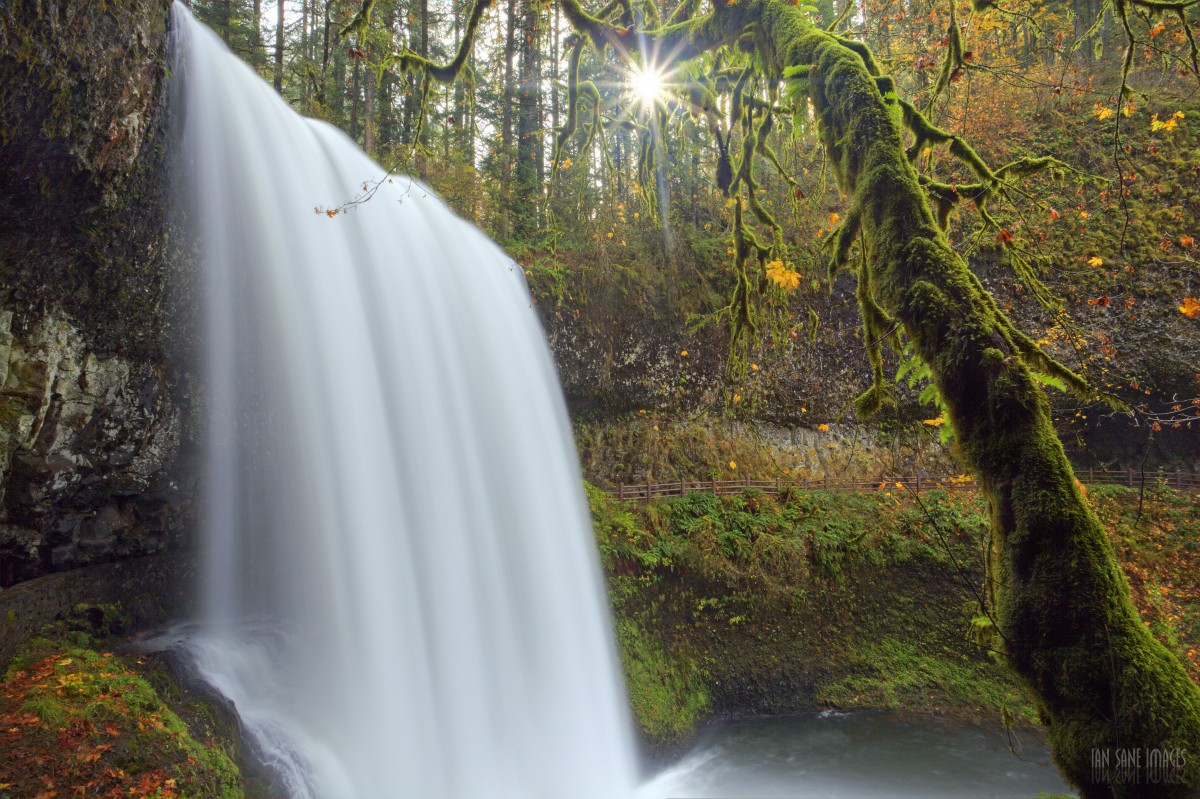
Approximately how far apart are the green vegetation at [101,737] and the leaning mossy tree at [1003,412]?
17.1 ft

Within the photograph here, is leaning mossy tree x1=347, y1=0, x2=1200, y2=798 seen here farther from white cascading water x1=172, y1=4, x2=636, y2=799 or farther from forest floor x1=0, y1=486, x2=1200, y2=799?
forest floor x1=0, y1=486, x2=1200, y2=799

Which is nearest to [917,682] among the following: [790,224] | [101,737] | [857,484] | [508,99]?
[857,484]

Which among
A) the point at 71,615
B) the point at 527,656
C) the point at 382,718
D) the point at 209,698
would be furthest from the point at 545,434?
the point at 71,615

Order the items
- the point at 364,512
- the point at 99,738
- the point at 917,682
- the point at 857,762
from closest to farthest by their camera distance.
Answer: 1. the point at 99,738
2. the point at 364,512
3. the point at 857,762
4. the point at 917,682

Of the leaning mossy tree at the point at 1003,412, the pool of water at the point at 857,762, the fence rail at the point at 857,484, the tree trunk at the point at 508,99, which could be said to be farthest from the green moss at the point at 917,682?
the tree trunk at the point at 508,99

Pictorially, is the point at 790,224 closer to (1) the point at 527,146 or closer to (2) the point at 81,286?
(1) the point at 527,146

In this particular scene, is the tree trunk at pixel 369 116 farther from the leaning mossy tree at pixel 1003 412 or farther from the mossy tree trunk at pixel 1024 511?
the mossy tree trunk at pixel 1024 511

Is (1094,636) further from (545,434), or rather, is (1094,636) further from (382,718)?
(545,434)

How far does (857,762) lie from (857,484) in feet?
20.2

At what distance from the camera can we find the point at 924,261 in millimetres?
2365

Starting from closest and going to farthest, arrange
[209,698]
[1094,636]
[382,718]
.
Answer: [1094,636], [209,698], [382,718]

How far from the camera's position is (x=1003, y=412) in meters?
2.09

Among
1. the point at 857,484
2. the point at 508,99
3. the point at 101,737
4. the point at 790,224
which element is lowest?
the point at 101,737

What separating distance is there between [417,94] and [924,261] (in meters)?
16.8
